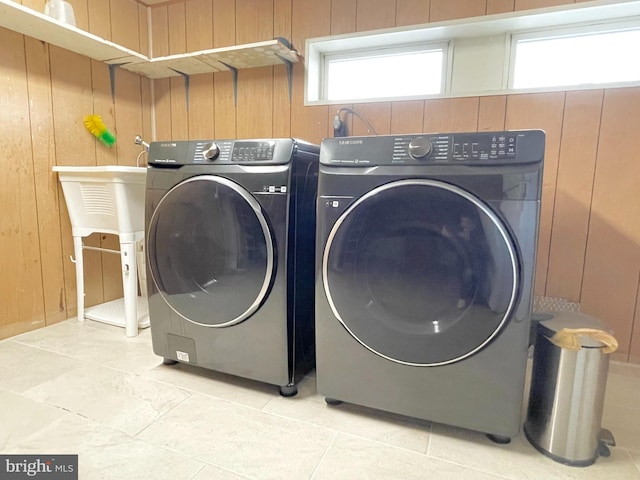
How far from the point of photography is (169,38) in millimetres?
2344

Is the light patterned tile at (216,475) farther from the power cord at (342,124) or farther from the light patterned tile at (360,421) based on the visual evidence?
the power cord at (342,124)

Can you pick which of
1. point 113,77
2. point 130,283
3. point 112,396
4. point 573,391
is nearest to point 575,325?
point 573,391

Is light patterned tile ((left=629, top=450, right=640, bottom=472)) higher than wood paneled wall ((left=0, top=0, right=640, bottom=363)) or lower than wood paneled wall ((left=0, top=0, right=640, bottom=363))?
lower

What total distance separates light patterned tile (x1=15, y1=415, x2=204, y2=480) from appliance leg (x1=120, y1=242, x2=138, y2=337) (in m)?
0.72

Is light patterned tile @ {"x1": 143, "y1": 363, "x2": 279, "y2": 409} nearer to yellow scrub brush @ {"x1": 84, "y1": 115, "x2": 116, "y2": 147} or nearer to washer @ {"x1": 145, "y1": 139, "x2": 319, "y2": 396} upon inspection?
washer @ {"x1": 145, "y1": 139, "x2": 319, "y2": 396}

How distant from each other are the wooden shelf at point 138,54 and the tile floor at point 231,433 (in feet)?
4.87

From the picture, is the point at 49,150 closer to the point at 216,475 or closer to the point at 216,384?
the point at 216,384

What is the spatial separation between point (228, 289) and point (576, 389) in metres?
1.11

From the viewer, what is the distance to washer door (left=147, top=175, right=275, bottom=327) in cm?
126

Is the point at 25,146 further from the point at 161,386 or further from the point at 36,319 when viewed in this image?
the point at 161,386

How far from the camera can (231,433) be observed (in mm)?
1147

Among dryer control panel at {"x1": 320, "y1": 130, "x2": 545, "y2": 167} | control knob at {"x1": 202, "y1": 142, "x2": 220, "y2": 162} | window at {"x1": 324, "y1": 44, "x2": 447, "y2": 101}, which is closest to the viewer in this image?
dryer control panel at {"x1": 320, "y1": 130, "x2": 545, "y2": 167}

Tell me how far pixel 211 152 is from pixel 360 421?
1.06 m

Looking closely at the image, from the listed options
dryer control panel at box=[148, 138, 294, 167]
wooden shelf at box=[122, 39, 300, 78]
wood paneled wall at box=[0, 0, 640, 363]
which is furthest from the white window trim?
dryer control panel at box=[148, 138, 294, 167]
